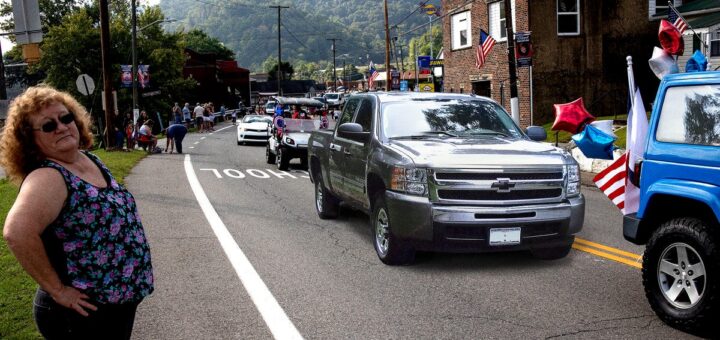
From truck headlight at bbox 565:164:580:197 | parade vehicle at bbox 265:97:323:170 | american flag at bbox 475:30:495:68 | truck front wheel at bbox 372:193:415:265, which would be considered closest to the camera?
truck headlight at bbox 565:164:580:197

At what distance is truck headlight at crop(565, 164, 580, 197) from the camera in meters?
7.26

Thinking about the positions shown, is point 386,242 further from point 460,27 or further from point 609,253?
point 460,27

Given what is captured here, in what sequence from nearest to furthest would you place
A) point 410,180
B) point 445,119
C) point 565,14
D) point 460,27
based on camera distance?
point 410,180 → point 445,119 → point 565,14 → point 460,27

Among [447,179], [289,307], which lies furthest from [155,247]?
[447,179]

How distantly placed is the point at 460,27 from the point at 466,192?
27.8m

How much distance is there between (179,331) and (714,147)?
13.8 ft

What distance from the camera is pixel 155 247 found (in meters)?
8.72

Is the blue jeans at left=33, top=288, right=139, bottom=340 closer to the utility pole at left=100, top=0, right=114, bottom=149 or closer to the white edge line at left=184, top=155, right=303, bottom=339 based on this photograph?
the white edge line at left=184, top=155, right=303, bottom=339

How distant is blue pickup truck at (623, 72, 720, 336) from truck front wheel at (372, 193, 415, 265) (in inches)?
94.1

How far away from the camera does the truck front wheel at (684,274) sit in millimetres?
4984

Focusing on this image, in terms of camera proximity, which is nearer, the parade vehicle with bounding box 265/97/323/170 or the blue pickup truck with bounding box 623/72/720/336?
the blue pickup truck with bounding box 623/72/720/336

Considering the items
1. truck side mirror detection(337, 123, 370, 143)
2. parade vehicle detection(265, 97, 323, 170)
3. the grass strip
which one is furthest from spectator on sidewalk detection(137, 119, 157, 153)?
truck side mirror detection(337, 123, 370, 143)

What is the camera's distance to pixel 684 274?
5.33 m

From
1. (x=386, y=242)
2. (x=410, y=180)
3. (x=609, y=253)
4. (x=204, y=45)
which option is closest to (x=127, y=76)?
(x=386, y=242)
